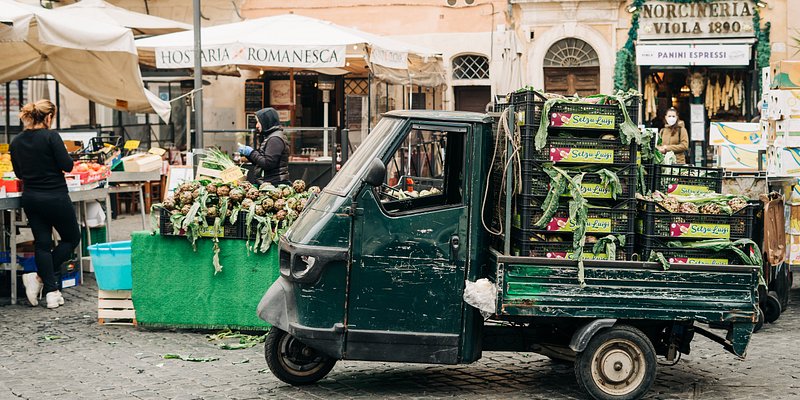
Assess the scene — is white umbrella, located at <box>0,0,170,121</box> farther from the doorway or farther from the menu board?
the doorway

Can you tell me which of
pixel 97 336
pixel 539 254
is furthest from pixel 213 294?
pixel 539 254

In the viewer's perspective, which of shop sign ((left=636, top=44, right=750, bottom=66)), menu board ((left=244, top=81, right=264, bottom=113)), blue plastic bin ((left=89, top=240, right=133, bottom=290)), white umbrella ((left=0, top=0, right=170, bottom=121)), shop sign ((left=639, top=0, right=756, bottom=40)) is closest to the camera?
blue plastic bin ((left=89, top=240, right=133, bottom=290))

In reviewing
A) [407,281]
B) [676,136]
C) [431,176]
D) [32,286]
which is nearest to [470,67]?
[676,136]

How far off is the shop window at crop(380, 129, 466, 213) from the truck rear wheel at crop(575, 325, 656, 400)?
1.29m

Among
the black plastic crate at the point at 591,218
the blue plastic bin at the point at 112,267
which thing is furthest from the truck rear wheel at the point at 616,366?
the blue plastic bin at the point at 112,267

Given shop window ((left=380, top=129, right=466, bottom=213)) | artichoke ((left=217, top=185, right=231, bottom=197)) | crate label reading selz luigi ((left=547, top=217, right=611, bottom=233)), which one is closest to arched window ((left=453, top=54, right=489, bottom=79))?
shop window ((left=380, top=129, right=466, bottom=213))

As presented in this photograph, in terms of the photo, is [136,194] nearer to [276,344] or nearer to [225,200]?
[225,200]

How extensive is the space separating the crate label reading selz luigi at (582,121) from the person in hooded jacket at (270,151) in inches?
181

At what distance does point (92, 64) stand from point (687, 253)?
29.1ft

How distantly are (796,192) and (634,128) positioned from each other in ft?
13.2

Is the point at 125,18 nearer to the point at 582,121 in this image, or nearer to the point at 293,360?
the point at 293,360

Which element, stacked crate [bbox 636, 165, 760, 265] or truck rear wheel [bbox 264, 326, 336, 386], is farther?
truck rear wheel [bbox 264, 326, 336, 386]

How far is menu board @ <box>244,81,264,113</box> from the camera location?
22.3 metres

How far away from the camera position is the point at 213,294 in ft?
28.8
